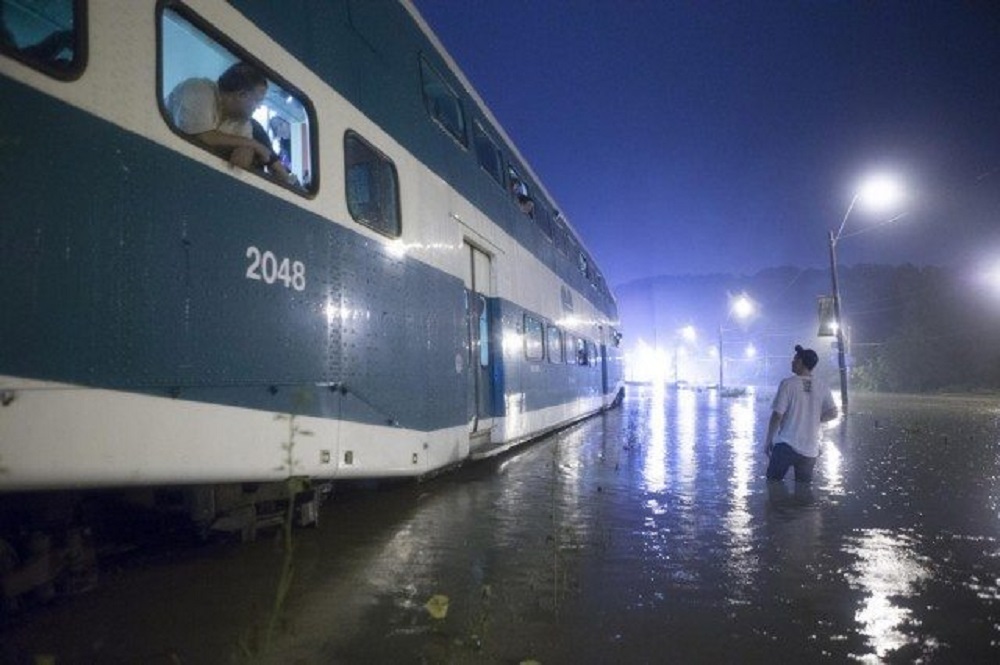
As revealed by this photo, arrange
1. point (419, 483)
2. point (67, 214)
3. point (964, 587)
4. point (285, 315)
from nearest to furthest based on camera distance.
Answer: point (67, 214)
point (964, 587)
point (285, 315)
point (419, 483)

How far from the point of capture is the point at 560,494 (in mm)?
7422

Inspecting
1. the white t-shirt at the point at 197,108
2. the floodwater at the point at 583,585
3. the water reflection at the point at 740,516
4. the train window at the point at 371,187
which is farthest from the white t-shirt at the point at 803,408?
the white t-shirt at the point at 197,108

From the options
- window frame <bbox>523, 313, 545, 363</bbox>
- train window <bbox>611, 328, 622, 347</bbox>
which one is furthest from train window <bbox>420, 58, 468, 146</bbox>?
train window <bbox>611, 328, 622, 347</bbox>

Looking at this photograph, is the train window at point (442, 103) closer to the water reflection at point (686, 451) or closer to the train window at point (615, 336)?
the water reflection at point (686, 451)

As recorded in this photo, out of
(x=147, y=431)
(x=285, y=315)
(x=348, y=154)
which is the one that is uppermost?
(x=348, y=154)

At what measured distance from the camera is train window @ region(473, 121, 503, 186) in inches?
362

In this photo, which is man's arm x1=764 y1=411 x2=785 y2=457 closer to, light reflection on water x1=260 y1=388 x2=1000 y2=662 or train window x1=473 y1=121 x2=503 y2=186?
light reflection on water x1=260 y1=388 x2=1000 y2=662

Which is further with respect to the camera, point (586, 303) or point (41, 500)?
point (586, 303)

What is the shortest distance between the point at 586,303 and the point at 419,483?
11325mm

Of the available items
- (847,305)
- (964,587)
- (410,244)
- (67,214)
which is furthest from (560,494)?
(847,305)

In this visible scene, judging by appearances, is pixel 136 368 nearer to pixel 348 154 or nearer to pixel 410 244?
pixel 348 154

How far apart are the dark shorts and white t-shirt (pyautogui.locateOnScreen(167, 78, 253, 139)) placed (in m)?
6.87

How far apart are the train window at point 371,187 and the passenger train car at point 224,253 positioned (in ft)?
0.08

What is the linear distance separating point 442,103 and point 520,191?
4.00 m
